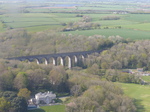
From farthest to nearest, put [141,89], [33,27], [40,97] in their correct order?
[33,27] < [141,89] < [40,97]

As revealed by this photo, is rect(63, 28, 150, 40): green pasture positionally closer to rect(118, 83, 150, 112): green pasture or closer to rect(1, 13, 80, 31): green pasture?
rect(1, 13, 80, 31): green pasture

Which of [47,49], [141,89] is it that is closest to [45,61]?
[47,49]

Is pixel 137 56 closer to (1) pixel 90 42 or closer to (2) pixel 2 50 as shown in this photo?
(1) pixel 90 42

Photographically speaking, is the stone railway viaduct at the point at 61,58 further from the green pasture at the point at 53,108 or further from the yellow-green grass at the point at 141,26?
Result: the yellow-green grass at the point at 141,26

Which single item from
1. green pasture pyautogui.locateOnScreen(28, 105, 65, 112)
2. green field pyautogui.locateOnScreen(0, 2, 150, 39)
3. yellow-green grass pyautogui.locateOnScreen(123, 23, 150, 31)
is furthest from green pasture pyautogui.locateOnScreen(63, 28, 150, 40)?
green pasture pyautogui.locateOnScreen(28, 105, 65, 112)

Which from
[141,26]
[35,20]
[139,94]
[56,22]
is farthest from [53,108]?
[141,26]

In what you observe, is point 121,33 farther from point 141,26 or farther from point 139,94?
point 139,94
